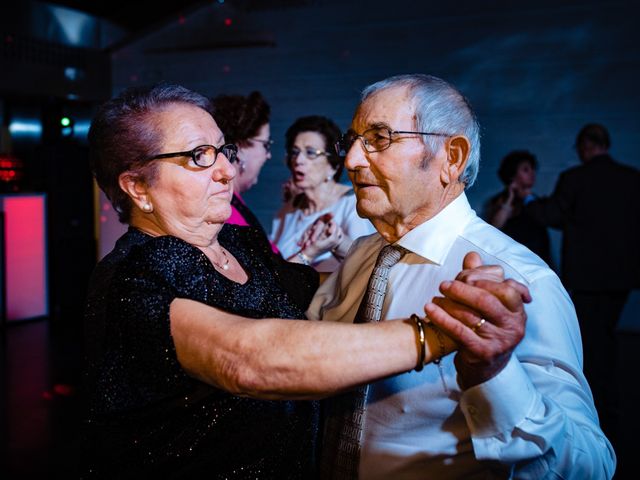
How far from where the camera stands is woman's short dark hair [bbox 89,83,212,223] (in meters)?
1.37

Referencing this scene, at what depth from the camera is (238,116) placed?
9.85 ft

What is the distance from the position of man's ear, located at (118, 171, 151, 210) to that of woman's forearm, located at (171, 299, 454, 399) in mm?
456

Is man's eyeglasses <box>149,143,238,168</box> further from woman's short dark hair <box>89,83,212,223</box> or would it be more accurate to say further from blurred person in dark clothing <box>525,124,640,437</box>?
blurred person in dark clothing <box>525,124,640,437</box>

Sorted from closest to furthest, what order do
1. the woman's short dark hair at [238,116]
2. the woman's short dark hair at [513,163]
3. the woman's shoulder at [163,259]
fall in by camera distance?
1. the woman's shoulder at [163,259]
2. the woman's short dark hair at [238,116]
3. the woman's short dark hair at [513,163]

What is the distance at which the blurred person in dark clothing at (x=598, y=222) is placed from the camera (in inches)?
185

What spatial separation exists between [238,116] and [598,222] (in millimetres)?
2976

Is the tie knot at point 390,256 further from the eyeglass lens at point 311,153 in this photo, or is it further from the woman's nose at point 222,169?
the eyeglass lens at point 311,153

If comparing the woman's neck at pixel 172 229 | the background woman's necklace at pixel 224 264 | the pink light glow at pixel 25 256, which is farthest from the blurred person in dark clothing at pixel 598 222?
the pink light glow at pixel 25 256

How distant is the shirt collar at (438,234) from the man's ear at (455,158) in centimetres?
6

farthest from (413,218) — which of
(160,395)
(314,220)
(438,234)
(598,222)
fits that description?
(598,222)

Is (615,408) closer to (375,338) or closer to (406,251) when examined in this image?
(406,251)

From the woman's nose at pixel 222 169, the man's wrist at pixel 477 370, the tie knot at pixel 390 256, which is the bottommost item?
the man's wrist at pixel 477 370

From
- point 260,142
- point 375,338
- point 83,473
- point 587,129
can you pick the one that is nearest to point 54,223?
point 260,142

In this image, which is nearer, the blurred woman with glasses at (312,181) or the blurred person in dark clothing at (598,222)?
the blurred woman with glasses at (312,181)
